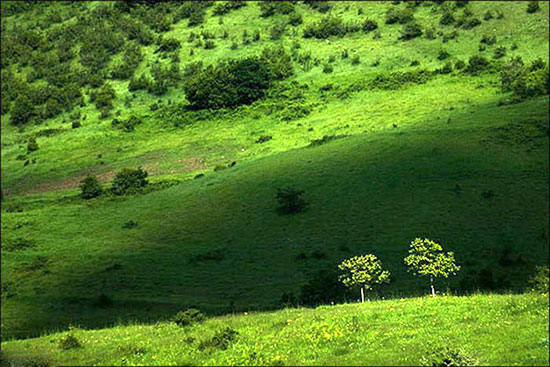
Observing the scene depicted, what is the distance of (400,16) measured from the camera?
13362 centimetres

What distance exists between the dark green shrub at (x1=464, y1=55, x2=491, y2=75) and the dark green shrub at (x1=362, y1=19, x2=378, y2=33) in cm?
3623

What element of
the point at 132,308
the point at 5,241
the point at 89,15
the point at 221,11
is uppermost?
the point at 89,15

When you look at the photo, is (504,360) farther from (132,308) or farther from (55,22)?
(55,22)

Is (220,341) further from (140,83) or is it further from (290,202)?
(140,83)

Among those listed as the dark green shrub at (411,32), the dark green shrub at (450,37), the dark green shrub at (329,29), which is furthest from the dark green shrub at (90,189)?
the dark green shrub at (450,37)

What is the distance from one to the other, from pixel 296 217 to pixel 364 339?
32693 millimetres

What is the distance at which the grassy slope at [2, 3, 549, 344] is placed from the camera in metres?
42.1

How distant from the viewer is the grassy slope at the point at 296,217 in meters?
42.1

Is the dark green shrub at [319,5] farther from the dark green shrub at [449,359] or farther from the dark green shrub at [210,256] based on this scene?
the dark green shrub at [449,359]

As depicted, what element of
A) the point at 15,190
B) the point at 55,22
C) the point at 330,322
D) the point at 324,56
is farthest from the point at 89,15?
the point at 330,322

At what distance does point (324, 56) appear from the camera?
415 ft

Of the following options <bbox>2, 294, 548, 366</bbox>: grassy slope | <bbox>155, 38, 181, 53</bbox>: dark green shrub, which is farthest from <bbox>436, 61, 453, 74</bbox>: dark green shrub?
<bbox>2, 294, 548, 366</bbox>: grassy slope

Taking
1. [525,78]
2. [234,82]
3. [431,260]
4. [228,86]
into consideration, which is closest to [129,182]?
[228,86]

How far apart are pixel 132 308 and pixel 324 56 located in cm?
9576
